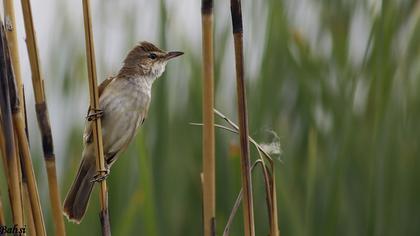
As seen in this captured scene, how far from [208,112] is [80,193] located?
35.7 inches

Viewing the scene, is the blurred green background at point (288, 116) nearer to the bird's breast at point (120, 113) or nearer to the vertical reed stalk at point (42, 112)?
the bird's breast at point (120, 113)

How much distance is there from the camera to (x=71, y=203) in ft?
7.45

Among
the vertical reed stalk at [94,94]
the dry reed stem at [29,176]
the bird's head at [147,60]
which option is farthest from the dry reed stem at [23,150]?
the bird's head at [147,60]

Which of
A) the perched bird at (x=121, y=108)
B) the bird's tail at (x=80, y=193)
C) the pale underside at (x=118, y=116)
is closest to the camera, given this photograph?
the bird's tail at (x=80, y=193)

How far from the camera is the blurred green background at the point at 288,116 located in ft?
8.36

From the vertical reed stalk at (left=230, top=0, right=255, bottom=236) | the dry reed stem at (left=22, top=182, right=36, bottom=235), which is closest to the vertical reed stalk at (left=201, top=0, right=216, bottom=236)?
the vertical reed stalk at (left=230, top=0, right=255, bottom=236)

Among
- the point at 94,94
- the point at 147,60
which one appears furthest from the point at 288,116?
the point at 94,94

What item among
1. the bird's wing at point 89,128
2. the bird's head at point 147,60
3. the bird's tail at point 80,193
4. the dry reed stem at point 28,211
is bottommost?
the bird's tail at point 80,193

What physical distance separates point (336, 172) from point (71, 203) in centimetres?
86

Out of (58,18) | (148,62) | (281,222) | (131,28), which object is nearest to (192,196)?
(281,222)

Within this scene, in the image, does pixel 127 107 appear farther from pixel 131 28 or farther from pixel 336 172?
pixel 336 172

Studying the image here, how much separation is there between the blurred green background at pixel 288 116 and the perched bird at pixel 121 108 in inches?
2.2

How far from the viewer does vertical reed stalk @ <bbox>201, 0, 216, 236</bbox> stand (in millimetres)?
1470

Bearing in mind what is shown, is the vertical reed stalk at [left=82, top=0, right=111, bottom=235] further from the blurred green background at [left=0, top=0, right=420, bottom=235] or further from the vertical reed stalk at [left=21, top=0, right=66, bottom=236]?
the blurred green background at [left=0, top=0, right=420, bottom=235]
